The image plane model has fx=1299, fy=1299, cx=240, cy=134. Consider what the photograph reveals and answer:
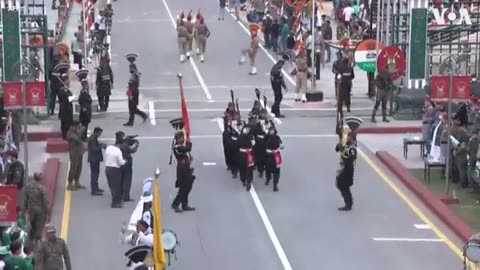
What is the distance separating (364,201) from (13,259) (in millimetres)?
10333

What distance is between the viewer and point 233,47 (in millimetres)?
50688

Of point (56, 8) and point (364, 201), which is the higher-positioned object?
point (56, 8)

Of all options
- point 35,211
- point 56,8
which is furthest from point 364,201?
point 56,8

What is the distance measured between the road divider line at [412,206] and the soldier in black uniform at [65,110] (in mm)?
7100

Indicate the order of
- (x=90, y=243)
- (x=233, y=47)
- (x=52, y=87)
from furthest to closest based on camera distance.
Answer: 1. (x=233, y=47)
2. (x=52, y=87)
3. (x=90, y=243)

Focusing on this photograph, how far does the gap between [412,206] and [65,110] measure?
9568 mm

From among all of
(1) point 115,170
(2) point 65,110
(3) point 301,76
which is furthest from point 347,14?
(1) point 115,170

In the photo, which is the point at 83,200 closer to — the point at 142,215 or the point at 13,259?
the point at 142,215

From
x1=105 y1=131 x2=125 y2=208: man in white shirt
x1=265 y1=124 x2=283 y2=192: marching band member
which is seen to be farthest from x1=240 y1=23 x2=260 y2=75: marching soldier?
x1=105 y1=131 x2=125 y2=208: man in white shirt

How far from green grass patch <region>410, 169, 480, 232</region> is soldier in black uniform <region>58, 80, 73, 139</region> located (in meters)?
8.48

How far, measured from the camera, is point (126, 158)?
25.7 meters

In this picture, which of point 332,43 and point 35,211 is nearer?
point 35,211

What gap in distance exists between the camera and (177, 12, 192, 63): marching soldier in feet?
150

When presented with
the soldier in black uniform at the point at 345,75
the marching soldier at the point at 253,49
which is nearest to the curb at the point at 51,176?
the soldier in black uniform at the point at 345,75
